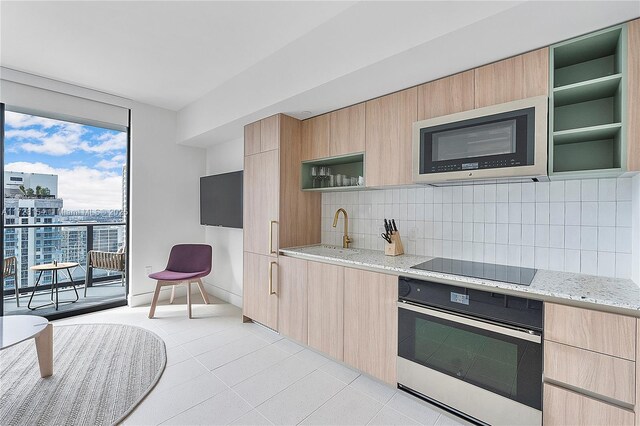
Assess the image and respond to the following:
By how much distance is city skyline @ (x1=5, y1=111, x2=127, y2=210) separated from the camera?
133 inches

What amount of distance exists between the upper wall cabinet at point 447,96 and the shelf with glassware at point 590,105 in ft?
1.44

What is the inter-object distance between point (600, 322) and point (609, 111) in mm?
1275

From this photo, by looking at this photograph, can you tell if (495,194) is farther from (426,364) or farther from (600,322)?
(426,364)

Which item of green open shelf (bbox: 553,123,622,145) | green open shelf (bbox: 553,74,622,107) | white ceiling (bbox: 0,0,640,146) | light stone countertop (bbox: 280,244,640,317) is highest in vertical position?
white ceiling (bbox: 0,0,640,146)

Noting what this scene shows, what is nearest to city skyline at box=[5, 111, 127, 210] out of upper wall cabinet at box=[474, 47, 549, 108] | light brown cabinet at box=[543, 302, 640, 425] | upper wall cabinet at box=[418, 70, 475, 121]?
upper wall cabinet at box=[418, 70, 475, 121]

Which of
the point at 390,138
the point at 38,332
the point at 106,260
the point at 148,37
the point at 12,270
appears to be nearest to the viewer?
the point at 38,332

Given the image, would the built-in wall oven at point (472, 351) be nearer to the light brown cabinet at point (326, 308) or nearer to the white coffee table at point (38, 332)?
the light brown cabinet at point (326, 308)

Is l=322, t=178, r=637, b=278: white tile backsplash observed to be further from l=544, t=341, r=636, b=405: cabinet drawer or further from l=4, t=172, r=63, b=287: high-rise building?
l=4, t=172, r=63, b=287: high-rise building

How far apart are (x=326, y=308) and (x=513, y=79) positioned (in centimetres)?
212

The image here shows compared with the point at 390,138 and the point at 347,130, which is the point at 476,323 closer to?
the point at 390,138

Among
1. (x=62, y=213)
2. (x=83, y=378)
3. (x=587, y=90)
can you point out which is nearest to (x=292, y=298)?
(x=83, y=378)

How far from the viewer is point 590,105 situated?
1.78 m

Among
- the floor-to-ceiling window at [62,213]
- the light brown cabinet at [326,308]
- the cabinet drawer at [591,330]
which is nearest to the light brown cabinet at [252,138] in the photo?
the light brown cabinet at [326,308]

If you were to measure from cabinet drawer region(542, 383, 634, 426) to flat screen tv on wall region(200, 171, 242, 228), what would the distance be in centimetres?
318
